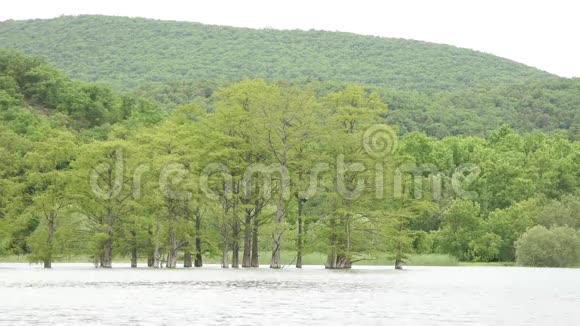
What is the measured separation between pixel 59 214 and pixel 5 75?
3172 inches

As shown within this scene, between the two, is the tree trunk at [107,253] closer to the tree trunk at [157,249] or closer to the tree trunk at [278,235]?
the tree trunk at [157,249]

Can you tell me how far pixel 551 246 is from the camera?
86.1 metres

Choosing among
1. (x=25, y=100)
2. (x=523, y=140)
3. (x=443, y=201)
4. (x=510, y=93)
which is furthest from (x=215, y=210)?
(x=510, y=93)

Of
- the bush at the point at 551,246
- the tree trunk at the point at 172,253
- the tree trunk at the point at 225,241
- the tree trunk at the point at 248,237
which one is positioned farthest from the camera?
the bush at the point at 551,246

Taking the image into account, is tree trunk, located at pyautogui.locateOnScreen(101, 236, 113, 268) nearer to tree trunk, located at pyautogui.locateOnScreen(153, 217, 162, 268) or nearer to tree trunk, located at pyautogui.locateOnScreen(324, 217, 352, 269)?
tree trunk, located at pyautogui.locateOnScreen(153, 217, 162, 268)

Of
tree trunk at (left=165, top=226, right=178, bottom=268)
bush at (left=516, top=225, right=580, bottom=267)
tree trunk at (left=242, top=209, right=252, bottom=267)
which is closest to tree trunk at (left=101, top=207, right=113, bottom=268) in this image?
tree trunk at (left=165, top=226, right=178, bottom=268)

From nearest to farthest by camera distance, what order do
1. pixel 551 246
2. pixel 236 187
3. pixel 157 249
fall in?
pixel 157 249 → pixel 236 187 → pixel 551 246

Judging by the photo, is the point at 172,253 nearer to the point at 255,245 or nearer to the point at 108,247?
the point at 108,247

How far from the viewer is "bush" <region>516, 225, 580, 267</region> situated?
8562 cm

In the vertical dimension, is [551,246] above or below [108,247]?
above

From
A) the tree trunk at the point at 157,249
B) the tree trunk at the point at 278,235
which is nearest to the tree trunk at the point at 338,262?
the tree trunk at the point at 278,235

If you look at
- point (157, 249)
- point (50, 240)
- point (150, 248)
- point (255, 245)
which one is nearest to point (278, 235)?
point (255, 245)

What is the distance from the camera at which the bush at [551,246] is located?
85.6 m

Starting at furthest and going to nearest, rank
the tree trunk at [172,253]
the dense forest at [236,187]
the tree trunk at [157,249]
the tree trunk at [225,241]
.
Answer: the tree trunk at [225,241], the tree trunk at [172,253], the dense forest at [236,187], the tree trunk at [157,249]
